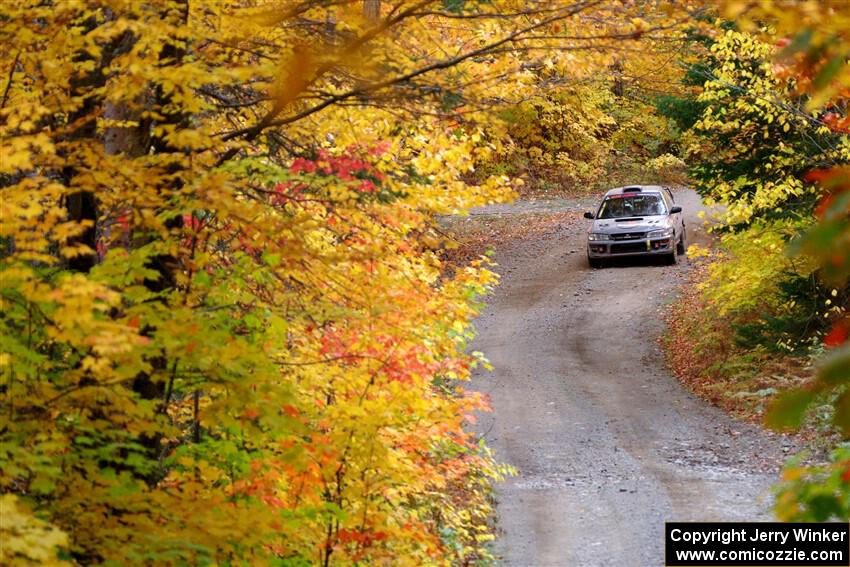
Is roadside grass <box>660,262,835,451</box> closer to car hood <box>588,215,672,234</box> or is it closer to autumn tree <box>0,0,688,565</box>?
car hood <box>588,215,672,234</box>

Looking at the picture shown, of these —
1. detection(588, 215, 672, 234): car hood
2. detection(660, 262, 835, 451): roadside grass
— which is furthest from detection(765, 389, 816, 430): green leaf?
detection(588, 215, 672, 234): car hood

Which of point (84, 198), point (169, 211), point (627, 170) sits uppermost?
point (627, 170)

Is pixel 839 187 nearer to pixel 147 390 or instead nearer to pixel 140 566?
pixel 140 566

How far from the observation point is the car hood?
83.1 feet

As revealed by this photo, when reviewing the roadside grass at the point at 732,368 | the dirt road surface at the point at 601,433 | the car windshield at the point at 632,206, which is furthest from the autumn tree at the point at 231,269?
the car windshield at the point at 632,206

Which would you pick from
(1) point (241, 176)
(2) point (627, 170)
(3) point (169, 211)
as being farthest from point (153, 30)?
(2) point (627, 170)

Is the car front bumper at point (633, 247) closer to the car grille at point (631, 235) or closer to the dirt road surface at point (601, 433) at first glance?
the car grille at point (631, 235)

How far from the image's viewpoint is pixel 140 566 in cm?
532

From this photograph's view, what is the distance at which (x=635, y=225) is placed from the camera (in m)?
25.4

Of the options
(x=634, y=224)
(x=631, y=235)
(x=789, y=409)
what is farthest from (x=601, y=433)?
(x=789, y=409)

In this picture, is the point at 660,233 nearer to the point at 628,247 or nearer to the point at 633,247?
the point at 633,247

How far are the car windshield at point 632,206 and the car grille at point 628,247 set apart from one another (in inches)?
32.7

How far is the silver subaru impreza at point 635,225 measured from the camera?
998 inches

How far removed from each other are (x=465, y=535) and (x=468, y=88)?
5105 mm
